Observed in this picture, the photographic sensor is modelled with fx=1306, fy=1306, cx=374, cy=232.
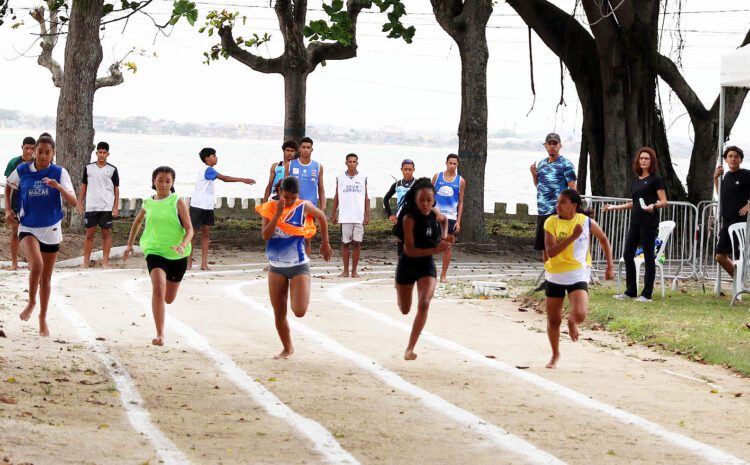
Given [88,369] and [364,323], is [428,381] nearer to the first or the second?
[88,369]

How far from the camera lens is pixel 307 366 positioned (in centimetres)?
1100

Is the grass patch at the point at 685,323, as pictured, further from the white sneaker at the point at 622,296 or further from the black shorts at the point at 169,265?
the black shorts at the point at 169,265

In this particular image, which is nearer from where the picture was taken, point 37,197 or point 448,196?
point 37,197

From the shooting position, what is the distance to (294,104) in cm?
3186

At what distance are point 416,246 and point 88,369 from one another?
2994mm

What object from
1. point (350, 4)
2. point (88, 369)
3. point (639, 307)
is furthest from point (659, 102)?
point (88, 369)

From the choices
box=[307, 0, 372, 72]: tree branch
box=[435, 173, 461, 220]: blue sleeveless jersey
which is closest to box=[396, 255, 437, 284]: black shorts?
box=[435, 173, 461, 220]: blue sleeveless jersey

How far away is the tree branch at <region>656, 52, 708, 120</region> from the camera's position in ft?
86.6

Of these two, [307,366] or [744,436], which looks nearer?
[744,436]

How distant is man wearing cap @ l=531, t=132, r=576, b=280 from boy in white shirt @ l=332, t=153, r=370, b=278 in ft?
13.3

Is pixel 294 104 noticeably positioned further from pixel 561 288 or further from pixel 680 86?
pixel 561 288

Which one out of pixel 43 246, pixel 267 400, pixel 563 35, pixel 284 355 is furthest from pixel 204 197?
pixel 267 400

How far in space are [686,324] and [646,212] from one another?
219 centimetres

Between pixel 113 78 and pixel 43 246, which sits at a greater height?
pixel 113 78
